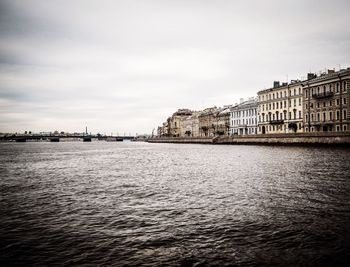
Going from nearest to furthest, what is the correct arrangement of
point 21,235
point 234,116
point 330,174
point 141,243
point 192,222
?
point 141,243 < point 21,235 < point 192,222 < point 330,174 < point 234,116

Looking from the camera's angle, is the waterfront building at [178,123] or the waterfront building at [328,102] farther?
the waterfront building at [178,123]

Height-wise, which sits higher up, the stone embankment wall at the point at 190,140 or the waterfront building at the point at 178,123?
the waterfront building at the point at 178,123

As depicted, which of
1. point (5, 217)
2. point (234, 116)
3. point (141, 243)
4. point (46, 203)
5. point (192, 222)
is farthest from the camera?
point (234, 116)

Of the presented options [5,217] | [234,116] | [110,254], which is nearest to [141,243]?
[110,254]

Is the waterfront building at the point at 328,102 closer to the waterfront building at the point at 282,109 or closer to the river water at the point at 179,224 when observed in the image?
the waterfront building at the point at 282,109

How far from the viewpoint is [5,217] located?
1327 centimetres

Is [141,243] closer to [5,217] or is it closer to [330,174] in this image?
[5,217]

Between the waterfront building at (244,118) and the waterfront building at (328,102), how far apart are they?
25402mm

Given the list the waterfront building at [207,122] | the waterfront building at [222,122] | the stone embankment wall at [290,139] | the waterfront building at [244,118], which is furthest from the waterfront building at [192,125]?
the stone embankment wall at [290,139]

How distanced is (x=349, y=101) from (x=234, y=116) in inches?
2043

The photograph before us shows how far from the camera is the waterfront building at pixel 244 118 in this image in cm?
10094

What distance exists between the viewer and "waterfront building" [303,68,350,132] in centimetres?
6300

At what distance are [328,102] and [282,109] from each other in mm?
17669

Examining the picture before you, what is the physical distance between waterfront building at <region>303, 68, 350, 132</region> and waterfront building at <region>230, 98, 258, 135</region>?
2540 cm
